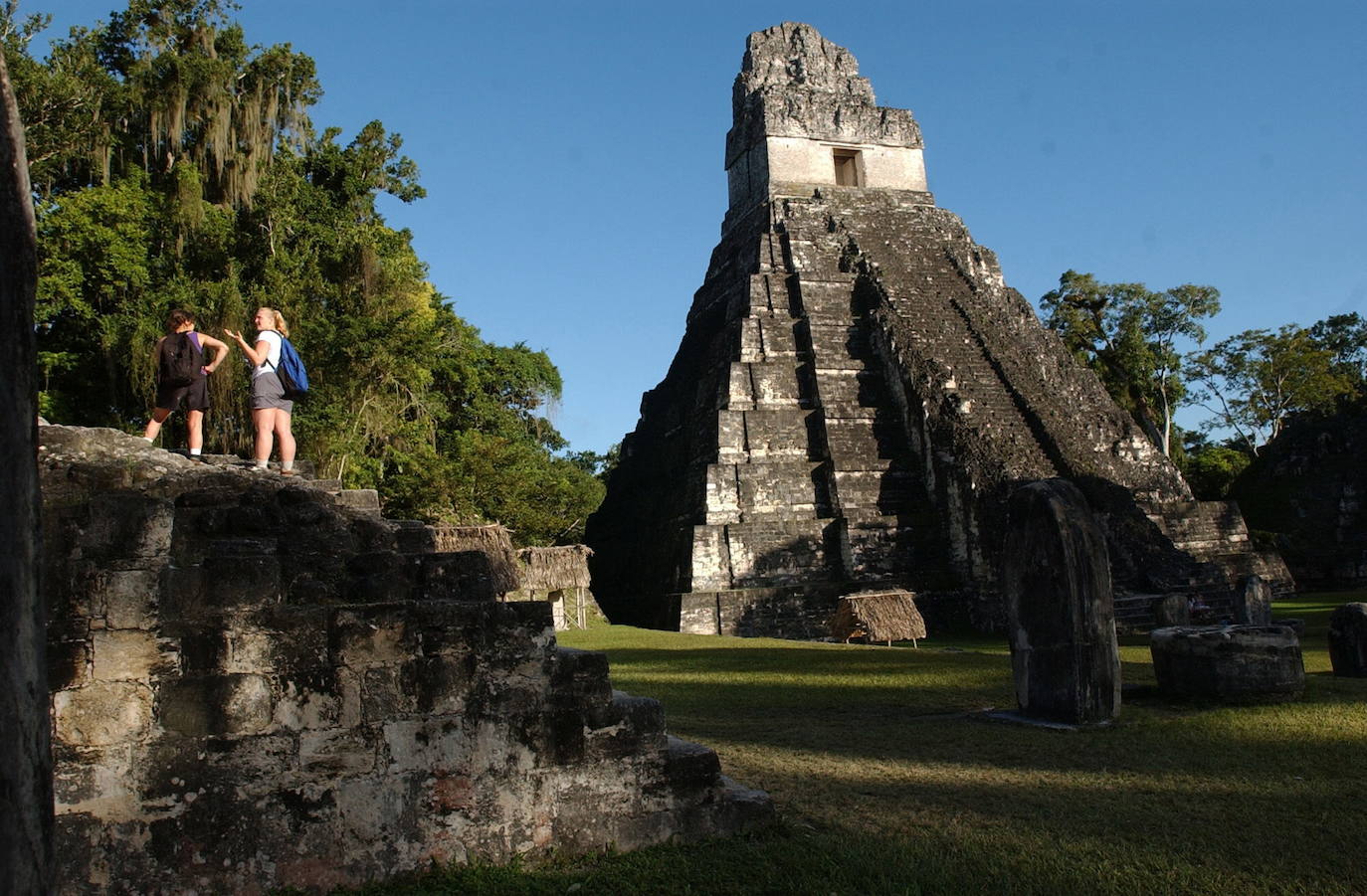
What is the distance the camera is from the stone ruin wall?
11.5 feet

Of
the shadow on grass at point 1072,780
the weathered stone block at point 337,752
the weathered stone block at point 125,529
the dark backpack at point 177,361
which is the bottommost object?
the shadow on grass at point 1072,780

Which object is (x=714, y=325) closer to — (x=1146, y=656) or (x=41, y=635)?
(x=1146, y=656)

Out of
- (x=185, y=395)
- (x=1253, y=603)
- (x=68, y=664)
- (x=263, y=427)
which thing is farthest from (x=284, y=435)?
(x=1253, y=603)

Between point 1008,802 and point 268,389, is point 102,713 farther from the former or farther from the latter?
point 1008,802

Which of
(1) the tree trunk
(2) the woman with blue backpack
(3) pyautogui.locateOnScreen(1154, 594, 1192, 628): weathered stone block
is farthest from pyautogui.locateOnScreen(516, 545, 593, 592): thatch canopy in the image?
(1) the tree trunk

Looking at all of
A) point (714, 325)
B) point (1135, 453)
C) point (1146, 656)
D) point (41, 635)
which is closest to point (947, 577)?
point (1135, 453)

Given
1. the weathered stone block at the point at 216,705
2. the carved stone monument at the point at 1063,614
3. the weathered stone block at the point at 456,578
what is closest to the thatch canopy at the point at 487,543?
the carved stone monument at the point at 1063,614

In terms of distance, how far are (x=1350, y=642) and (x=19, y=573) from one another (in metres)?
9.92

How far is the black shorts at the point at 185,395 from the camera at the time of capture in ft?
23.0

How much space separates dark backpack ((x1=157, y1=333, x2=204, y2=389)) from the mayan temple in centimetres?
1143

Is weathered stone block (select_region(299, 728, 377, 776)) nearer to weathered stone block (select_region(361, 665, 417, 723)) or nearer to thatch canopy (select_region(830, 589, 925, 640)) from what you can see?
weathered stone block (select_region(361, 665, 417, 723))

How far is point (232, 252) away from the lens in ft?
58.5

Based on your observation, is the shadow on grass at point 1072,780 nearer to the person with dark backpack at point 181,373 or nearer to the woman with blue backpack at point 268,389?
the woman with blue backpack at point 268,389

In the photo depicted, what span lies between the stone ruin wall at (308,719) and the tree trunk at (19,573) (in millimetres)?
1792
